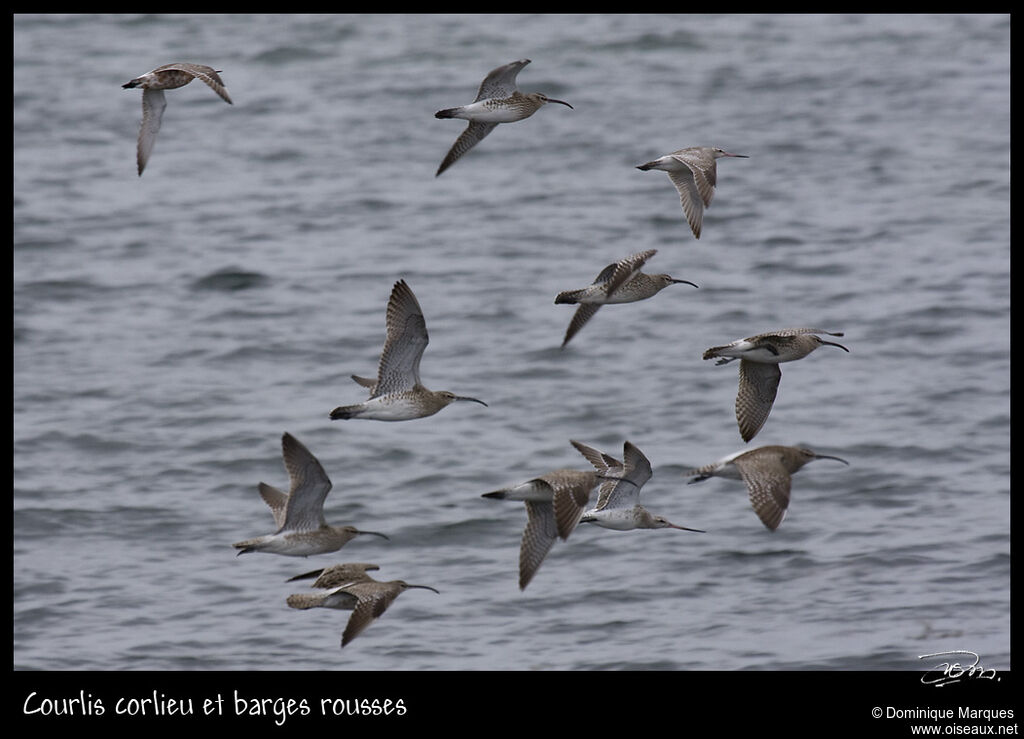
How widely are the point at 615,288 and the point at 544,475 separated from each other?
1.18 meters

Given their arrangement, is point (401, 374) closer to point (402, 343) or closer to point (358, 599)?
point (402, 343)

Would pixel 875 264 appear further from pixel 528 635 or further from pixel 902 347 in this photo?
pixel 528 635

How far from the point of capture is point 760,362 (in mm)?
9750

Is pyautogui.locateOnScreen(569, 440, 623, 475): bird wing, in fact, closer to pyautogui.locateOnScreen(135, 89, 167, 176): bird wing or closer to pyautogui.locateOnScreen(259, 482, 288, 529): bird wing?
pyautogui.locateOnScreen(259, 482, 288, 529): bird wing

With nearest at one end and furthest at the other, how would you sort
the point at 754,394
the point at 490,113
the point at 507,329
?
the point at 754,394, the point at 490,113, the point at 507,329

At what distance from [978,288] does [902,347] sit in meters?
1.80

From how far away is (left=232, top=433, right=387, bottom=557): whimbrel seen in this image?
29.7 feet

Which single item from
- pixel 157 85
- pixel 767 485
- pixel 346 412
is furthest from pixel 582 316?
pixel 157 85

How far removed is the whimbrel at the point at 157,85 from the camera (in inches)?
382

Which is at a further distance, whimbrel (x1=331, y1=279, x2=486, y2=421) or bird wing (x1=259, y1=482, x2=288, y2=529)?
bird wing (x1=259, y1=482, x2=288, y2=529)

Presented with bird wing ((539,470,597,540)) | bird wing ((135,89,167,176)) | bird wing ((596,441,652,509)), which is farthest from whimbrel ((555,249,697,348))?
bird wing ((135,89,167,176))

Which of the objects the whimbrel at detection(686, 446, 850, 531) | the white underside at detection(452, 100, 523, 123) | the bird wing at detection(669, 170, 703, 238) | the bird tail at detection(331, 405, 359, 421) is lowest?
the whimbrel at detection(686, 446, 850, 531)

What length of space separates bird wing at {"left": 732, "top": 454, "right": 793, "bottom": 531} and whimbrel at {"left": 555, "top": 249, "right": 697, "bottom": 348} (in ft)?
4.03

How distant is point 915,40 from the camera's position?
2620 centimetres
